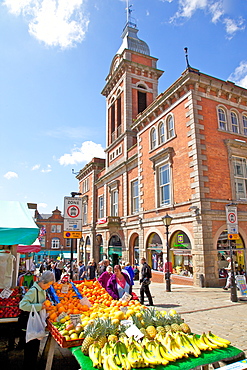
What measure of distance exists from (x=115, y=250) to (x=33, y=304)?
2088 centimetres

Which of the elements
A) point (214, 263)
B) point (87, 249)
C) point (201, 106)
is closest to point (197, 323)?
point (214, 263)

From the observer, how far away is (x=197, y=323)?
23.2 ft

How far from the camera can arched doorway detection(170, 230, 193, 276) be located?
14473mm

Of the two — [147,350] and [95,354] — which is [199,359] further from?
[95,354]

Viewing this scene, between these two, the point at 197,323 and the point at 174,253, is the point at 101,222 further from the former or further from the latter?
the point at 197,323

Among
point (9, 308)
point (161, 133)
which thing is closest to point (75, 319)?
point (9, 308)

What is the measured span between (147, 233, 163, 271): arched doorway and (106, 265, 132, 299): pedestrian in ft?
32.5

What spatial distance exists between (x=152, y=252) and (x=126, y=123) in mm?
13993

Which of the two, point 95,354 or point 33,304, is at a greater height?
point 33,304

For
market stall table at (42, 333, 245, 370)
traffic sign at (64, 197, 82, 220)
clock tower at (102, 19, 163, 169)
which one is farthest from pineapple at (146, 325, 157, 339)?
clock tower at (102, 19, 163, 169)

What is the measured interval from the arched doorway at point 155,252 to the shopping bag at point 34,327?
13368mm

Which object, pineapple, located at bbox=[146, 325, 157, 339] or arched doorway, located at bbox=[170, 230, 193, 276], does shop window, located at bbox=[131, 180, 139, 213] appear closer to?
arched doorway, located at bbox=[170, 230, 193, 276]

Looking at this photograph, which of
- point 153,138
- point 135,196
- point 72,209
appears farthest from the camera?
point 135,196

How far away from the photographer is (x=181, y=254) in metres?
14.9
